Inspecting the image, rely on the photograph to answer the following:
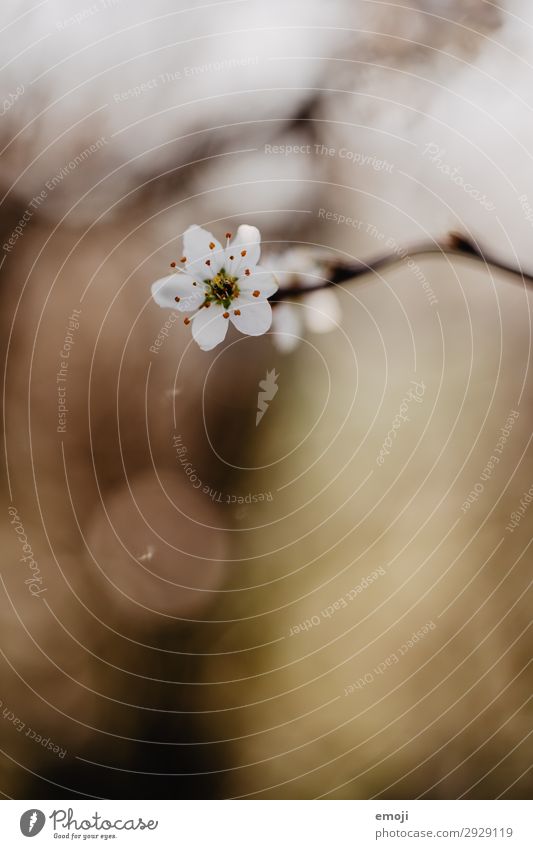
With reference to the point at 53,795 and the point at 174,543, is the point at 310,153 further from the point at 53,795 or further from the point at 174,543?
the point at 53,795

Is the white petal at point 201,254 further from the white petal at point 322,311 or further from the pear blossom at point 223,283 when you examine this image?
the white petal at point 322,311

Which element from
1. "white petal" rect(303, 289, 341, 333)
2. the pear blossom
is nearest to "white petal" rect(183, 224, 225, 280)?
the pear blossom

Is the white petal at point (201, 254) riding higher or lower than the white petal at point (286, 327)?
higher

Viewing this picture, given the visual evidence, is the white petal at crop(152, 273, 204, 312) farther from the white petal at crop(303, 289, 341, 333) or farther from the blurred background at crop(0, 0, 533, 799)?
the white petal at crop(303, 289, 341, 333)

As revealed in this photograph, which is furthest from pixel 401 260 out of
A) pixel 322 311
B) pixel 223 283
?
pixel 223 283

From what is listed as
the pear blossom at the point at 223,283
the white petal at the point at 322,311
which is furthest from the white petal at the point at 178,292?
the white petal at the point at 322,311
